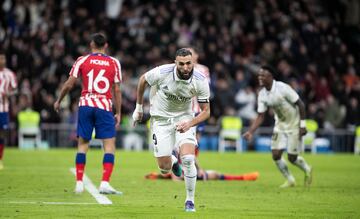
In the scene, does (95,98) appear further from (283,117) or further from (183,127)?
(283,117)

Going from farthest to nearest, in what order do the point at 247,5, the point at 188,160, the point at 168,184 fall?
the point at 247,5, the point at 168,184, the point at 188,160

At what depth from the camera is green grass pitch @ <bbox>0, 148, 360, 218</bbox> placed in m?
11.9

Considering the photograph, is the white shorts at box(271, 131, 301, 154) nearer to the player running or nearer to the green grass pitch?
the green grass pitch

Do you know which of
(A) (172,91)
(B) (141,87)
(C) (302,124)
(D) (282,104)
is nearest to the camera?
(A) (172,91)

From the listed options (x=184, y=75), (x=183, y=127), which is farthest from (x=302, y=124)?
(x=183, y=127)

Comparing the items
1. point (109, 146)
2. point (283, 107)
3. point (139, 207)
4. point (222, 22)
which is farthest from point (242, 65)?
point (139, 207)

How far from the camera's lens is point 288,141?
684 inches

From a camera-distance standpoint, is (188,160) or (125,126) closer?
(188,160)

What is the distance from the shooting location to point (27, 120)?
1189 inches

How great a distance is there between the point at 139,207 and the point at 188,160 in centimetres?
107

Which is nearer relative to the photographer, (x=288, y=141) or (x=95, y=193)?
(x=95, y=193)

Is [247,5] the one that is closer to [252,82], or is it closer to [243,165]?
[252,82]

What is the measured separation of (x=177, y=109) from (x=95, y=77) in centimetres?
221

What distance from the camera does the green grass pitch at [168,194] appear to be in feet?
39.1
